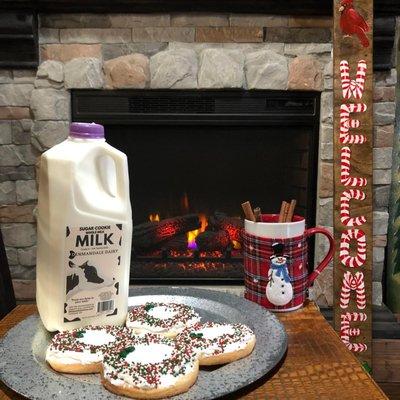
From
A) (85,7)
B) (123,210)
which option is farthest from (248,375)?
(85,7)

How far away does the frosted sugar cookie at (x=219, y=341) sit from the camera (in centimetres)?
61

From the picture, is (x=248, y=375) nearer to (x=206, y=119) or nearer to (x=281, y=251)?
(x=281, y=251)

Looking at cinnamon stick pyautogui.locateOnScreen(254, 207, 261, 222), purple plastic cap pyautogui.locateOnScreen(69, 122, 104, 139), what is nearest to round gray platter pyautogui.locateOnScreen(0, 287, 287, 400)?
cinnamon stick pyautogui.locateOnScreen(254, 207, 261, 222)

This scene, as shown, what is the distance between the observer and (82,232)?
2.28 feet

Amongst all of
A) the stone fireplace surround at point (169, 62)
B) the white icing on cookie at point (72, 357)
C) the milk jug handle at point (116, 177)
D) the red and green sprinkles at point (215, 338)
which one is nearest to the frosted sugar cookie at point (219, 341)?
the red and green sprinkles at point (215, 338)

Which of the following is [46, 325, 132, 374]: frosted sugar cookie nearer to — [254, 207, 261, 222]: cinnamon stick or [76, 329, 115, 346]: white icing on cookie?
[76, 329, 115, 346]: white icing on cookie

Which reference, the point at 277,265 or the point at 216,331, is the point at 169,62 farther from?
the point at 216,331

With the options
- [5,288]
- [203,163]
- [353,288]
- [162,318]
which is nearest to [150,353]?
[162,318]

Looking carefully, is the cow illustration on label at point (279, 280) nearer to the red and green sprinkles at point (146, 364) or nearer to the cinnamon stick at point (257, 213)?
the cinnamon stick at point (257, 213)

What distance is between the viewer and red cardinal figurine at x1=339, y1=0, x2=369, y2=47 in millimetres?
1532

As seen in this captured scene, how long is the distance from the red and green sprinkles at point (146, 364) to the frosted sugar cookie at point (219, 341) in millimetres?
17

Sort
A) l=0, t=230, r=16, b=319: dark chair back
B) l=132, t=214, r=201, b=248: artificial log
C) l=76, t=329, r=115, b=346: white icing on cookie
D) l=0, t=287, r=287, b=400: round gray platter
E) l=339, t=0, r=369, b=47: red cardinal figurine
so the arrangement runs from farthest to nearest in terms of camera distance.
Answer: l=132, t=214, r=201, b=248: artificial log → l=339, t=0, r=369, b=47: red cardinal figurine → l=0, t=230, r=16, b=319: dark chair back → l=76, t=329, r=115, b=346: white icing on cookie → l=0, t=287, r=287, b=400: round gray platter

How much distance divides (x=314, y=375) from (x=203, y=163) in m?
1.44

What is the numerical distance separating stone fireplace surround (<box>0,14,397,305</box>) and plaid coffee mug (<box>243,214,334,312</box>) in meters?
1.03
